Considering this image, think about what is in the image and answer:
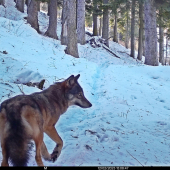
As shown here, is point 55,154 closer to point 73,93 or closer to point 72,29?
point 73,93

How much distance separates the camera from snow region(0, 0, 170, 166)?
170 inches

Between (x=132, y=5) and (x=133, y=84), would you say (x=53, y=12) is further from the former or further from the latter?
(x=133, y=84)

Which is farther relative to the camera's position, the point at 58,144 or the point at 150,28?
the point at 150,28

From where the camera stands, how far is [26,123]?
329 cm

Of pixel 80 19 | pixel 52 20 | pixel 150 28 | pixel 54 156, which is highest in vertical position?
pixel 80 19

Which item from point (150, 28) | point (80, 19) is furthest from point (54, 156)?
point (80, 19)

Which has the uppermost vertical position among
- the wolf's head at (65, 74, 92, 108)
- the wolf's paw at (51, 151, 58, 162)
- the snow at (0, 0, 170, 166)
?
the wolf's head at (65, 74, 92, 108)

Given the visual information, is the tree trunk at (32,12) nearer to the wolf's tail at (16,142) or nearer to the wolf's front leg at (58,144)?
the wolf's front leg at (58,144)

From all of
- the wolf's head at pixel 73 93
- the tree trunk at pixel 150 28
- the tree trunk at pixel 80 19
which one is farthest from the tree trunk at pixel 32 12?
the wolf's head at pixel 73 93

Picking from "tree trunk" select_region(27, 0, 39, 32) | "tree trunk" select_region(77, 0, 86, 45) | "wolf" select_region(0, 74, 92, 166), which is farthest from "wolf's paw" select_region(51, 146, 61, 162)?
"tree trunk" select_region(27, 0, 39, 32)

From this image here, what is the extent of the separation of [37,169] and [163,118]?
4.26 meters

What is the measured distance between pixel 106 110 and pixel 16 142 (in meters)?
4.05

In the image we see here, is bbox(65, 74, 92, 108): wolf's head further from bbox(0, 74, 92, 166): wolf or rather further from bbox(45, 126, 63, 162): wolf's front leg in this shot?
bbox(45, 126, 63, 162): wolf's front leg

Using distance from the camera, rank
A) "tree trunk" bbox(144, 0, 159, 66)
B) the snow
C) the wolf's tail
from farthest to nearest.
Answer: "tree trunk" bbox(144, 0, 159, 66) < the snow < the wolf's tail
